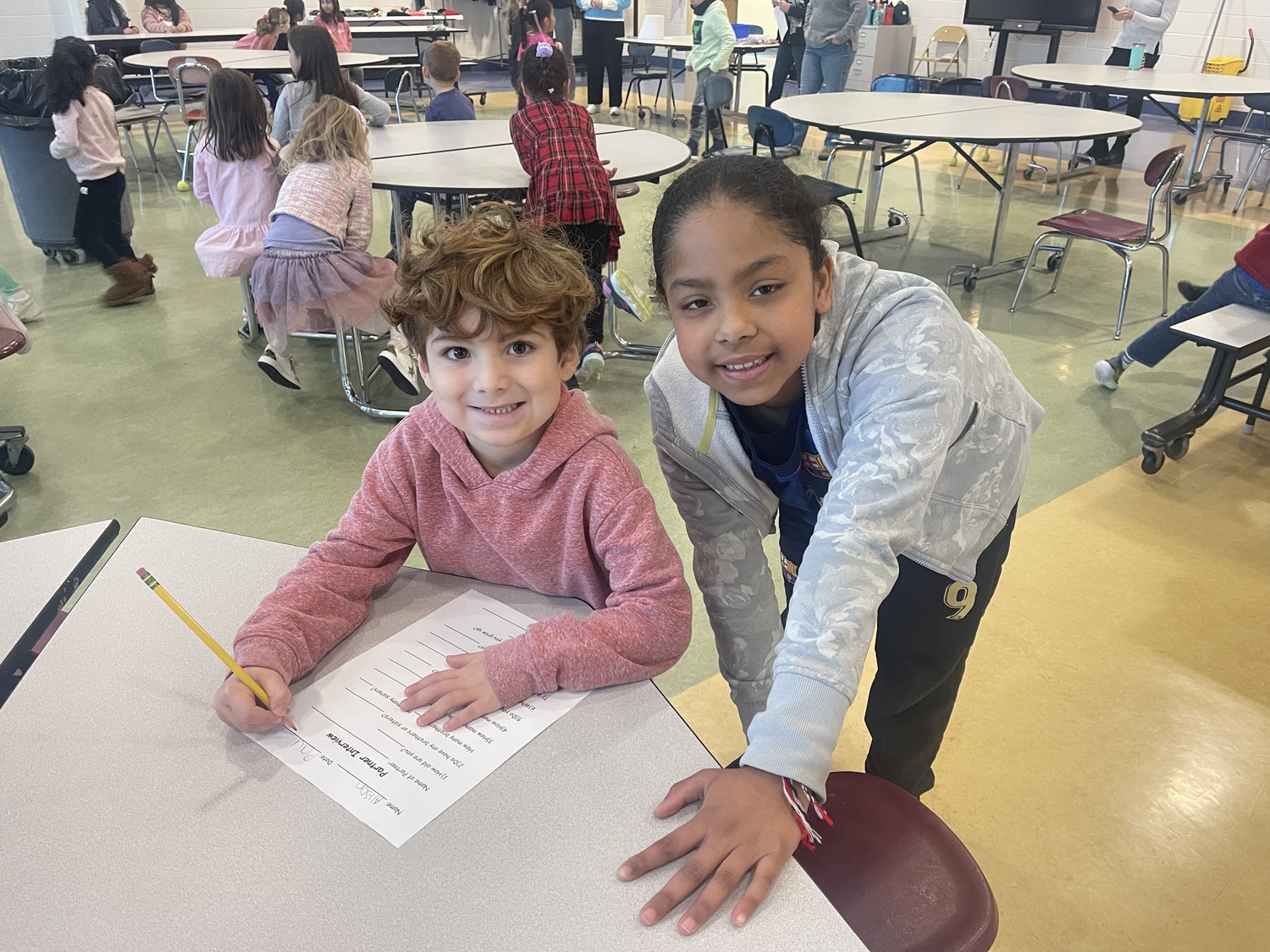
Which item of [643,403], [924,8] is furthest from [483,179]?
[924,8]

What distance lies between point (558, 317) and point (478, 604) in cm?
34

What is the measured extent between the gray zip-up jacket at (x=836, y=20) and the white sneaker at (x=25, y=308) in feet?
18.7

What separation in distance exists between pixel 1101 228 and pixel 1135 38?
4.90 metres

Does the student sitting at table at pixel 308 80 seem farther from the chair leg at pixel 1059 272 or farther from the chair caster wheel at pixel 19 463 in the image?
the chair leg at pixel 1059 272

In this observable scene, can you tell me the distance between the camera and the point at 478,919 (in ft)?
2.11

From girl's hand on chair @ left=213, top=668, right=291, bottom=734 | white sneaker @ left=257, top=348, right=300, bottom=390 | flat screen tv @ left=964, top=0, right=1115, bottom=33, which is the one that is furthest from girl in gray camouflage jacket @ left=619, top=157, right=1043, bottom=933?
flat screen tv @ left=964, top=0, right=1115, bottom=33

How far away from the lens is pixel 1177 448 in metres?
2.77

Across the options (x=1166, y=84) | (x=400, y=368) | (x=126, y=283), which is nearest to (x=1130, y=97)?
(x=1166, y=84)

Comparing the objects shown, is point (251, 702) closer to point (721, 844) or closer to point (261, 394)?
point (721, 844)

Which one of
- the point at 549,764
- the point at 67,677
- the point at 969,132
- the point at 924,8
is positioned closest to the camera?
the point at 549,764

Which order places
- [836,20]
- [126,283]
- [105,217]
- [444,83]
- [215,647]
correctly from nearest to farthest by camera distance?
[215,647], [126,283], [105,217], [444,83], [836,20]

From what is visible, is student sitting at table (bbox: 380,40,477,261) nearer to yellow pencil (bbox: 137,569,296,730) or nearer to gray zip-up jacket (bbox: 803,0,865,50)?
gray zip-up jacket (bbox: 803,0,865,50)

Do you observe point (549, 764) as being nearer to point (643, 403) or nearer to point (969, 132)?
point (643, 403)

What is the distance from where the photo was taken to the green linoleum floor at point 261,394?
255cm
